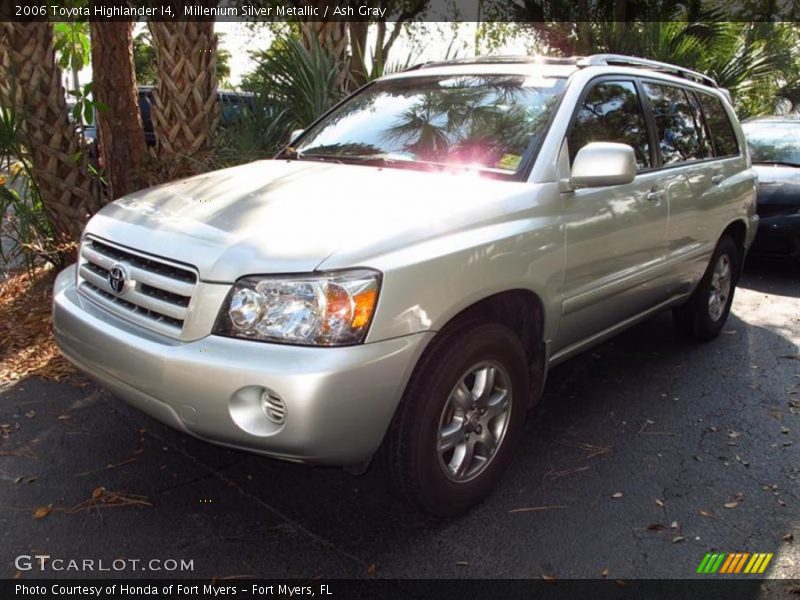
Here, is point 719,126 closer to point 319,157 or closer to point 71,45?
point 319,157

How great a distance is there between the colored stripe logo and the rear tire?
253 cm

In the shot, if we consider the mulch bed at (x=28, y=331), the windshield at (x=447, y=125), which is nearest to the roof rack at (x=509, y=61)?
the windshield at (x=447, y=125)

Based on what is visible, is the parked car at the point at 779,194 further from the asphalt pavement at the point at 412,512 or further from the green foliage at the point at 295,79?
the green foliage at the point at 295,79

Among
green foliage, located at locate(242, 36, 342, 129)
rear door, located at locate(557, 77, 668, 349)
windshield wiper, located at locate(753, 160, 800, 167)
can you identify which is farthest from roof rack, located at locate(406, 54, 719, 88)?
windshield wiper, located at locate(753, 160, 800, 167)

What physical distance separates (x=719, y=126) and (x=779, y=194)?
285 centimetres

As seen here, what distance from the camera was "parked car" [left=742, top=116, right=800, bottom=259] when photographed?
7293mm

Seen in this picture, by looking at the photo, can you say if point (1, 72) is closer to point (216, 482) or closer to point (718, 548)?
point (216, 482)

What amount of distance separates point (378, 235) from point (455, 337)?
1.74ft

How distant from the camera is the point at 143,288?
108 inches

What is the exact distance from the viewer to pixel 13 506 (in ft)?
9.82

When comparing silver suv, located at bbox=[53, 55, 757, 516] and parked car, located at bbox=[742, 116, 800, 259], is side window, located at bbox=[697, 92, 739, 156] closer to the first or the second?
silver suv, located at bbox=[53, 55, 757, 516]

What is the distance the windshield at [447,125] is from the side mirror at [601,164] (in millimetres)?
240

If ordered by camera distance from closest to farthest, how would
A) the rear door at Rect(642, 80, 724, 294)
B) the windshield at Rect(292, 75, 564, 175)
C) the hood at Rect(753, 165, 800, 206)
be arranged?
1. the windshield at Rect(292, 75, 564, 175)
2. the rear door at Rect(642, 80, 724, 294)
3. the hood at Rect(753, 165, 800, 206)

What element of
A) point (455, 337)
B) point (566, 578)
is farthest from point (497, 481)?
point (455, 337)
